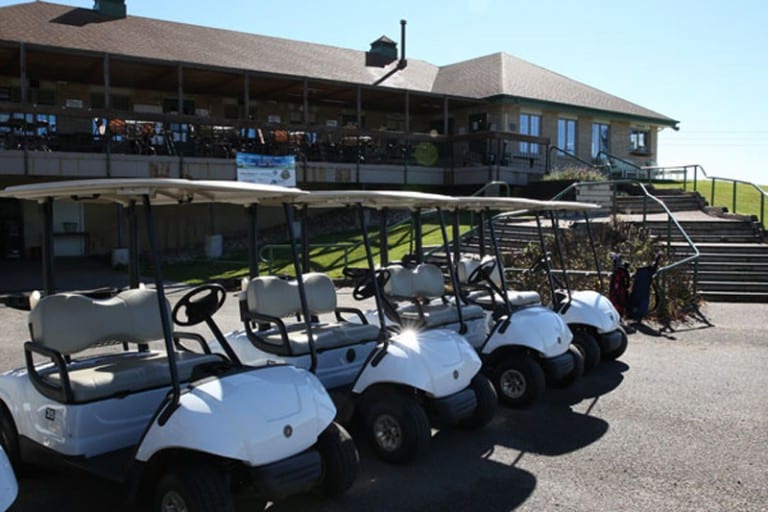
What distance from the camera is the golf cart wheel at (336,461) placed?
3980 mm

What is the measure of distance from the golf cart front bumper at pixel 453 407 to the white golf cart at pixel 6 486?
2.70 metres

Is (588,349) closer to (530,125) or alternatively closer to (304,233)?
(304,233)

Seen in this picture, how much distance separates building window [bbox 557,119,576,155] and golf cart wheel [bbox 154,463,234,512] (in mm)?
26400

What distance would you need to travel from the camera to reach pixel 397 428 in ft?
15.5

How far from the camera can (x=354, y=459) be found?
4.03 meters

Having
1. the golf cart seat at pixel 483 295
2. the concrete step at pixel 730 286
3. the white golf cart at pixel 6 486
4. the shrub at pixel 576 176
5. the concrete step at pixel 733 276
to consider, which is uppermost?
the shrub at pixel 576 176

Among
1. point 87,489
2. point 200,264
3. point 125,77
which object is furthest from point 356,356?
point 125,77

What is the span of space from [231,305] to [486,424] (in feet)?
25.2

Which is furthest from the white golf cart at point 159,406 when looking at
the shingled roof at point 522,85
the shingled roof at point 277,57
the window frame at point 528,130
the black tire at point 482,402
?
the shingled roof at point 522,85

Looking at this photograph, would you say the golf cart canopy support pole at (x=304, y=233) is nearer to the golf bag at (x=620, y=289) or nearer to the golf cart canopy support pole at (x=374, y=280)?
the golf cart canopy support pole at (x=374, y=280)

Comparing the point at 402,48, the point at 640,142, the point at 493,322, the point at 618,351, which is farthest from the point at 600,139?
the point at 493,322

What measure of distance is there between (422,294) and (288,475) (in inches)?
132

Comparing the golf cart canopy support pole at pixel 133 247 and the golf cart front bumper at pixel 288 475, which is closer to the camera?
the golf cart front bumper at pixel 288 475

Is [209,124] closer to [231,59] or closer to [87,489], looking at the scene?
[231,59]
